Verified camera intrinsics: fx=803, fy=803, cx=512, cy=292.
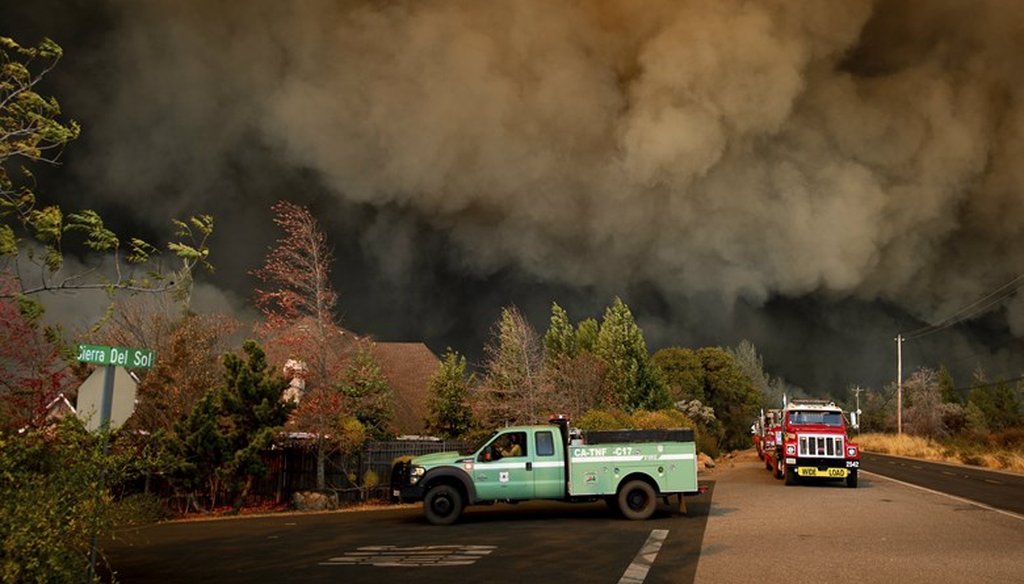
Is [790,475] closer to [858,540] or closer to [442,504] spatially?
[858,540]

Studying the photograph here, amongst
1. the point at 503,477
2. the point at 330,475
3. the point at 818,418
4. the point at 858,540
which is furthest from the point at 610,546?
the point at 818,418

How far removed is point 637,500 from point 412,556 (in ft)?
20.8

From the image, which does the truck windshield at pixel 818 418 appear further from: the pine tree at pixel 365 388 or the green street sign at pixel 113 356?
the green street sign at pixel 113 356


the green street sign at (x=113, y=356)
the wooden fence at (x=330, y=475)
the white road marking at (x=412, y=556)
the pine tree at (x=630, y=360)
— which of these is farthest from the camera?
the pine tree at (x=630, y=360)

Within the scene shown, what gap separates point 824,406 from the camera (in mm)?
28328

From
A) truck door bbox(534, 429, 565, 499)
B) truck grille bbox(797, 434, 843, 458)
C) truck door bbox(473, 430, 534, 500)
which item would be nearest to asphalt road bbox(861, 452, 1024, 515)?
truck grille bbox(797, 434, 843, 458)

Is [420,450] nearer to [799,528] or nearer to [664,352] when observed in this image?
[799,528]

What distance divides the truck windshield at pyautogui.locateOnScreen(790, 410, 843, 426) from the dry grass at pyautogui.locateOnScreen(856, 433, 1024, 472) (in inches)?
763

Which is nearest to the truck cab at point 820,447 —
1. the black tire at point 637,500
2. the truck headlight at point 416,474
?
the black tire at point 637,500

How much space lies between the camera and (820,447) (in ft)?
87.1

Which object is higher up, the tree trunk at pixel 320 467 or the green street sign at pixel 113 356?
the green street sign at pixel 113 356

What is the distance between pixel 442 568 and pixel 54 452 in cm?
564

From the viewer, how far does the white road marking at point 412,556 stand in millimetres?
12328

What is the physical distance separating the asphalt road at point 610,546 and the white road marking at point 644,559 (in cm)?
3
